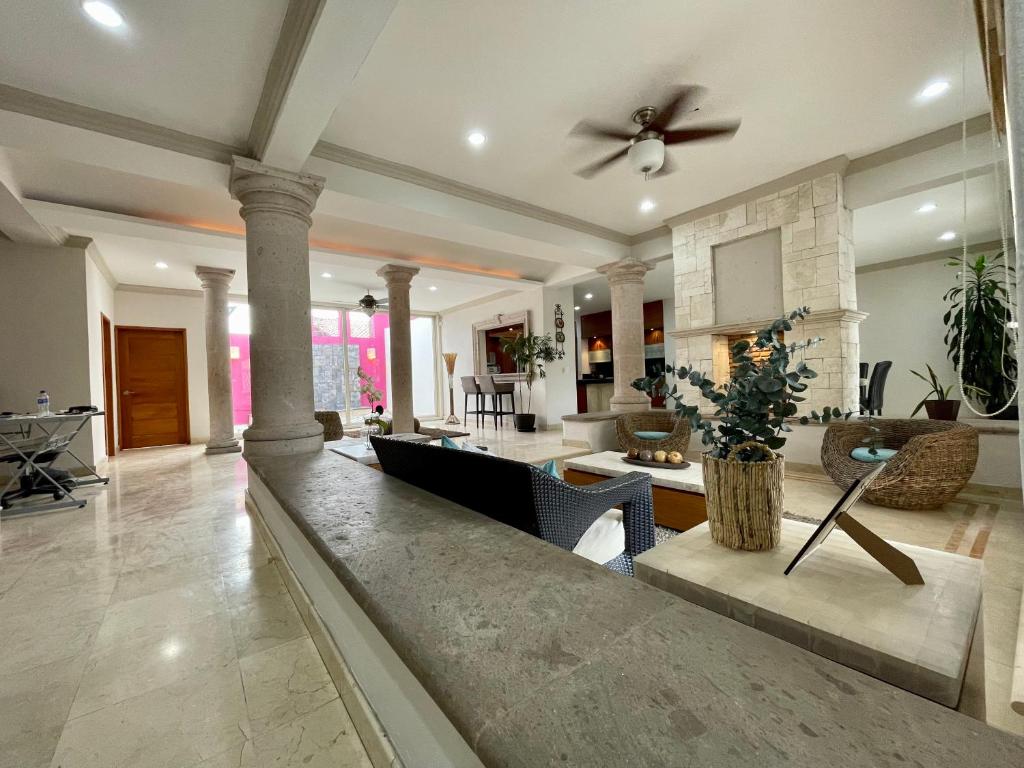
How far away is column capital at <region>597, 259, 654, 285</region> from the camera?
585 cm

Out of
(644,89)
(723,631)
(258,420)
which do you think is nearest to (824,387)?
(644,89)

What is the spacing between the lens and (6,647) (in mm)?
1540

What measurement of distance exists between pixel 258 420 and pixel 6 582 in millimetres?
1358

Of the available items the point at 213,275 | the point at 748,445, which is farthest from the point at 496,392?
the point at 748,445

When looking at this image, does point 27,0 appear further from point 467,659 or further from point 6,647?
point 467,659

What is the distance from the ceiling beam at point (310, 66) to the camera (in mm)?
1815

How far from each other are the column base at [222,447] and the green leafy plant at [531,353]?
182 inches

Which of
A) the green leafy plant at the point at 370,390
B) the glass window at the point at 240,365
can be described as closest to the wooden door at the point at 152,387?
the glass window at the point at 240,365

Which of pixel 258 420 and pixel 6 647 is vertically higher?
pixel 258 420

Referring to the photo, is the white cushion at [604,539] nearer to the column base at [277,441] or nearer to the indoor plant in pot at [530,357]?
the column base at [277,441]

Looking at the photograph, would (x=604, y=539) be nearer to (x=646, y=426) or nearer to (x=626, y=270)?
(x=646, y=426)

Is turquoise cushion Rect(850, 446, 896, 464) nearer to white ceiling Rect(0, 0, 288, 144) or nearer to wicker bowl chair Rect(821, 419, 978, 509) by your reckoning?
wicker bowl chair Rect(821, 419, 978, 509)

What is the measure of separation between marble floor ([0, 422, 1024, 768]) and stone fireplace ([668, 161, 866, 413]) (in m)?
1.61

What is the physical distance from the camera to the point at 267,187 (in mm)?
2953
